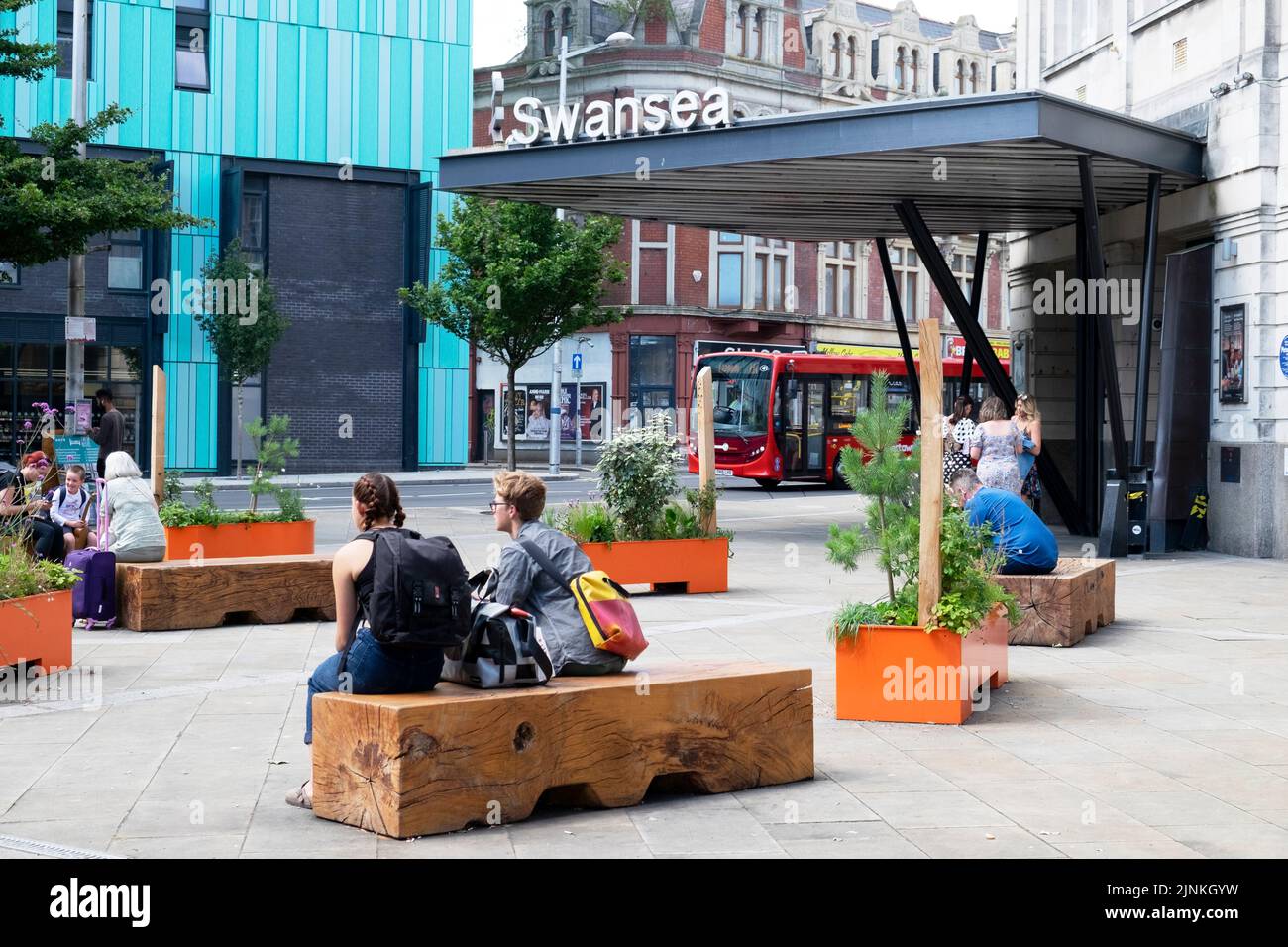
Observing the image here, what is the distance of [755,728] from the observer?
7176mm

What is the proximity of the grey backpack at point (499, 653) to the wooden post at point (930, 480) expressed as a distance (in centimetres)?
265

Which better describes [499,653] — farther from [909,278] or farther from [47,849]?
[909,278]

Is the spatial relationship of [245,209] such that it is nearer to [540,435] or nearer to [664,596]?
[540,435]

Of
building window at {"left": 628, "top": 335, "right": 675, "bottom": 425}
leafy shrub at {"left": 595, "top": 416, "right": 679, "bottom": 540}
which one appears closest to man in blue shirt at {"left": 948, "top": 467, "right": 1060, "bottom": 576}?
leafy shrub at {"left": 595, "top": 416, "right": 679, "bottom": 540}

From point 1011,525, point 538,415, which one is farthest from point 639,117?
point 538,415

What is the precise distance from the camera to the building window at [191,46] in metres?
39.3

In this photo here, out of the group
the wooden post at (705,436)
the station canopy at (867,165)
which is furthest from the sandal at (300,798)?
the station canopy at (867,165)

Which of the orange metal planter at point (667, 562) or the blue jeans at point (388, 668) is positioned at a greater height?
the blue jeans at point (388, 668)

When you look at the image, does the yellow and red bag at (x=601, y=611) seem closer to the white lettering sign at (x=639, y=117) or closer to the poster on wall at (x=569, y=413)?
the white lettering sign at (x=639, y=117)

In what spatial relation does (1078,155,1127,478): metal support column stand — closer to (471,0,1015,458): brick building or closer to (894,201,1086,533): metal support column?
(894,201,1086,533): metal support column

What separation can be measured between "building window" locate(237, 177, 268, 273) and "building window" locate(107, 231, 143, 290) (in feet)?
9.05

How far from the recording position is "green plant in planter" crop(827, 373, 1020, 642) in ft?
28.4

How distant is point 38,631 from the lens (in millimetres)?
9914

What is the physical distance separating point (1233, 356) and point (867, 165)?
5.02m
